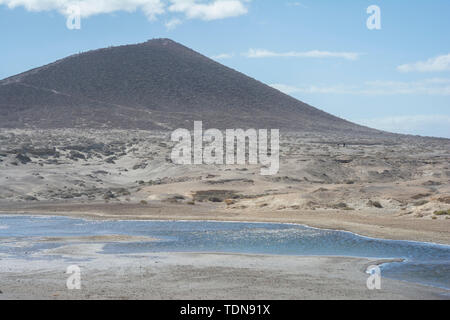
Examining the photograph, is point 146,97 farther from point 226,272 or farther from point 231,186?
point 226,272

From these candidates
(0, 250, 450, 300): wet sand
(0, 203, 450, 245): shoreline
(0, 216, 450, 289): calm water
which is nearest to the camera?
(0, 250, 450, 300): wet sand

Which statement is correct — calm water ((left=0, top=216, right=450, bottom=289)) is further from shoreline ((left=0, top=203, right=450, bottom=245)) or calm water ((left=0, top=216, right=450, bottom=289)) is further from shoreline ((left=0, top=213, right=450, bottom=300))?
shoreline ((left=0, top=203, right=450, bottom=245))

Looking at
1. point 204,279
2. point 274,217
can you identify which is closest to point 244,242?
point 204,279

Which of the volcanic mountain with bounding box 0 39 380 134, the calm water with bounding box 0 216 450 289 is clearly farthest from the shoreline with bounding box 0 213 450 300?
the volcanic mountain with bounding box 0 39 380 134

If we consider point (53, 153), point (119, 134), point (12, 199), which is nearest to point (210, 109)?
point (119, 134)
